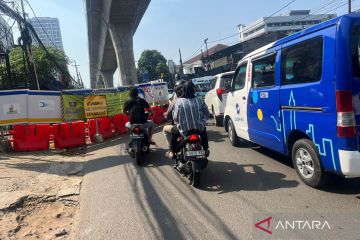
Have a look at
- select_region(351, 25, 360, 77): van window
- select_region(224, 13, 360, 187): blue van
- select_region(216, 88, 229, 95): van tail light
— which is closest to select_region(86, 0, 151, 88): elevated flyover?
select_region(216, 88, 229, 95): van tail light

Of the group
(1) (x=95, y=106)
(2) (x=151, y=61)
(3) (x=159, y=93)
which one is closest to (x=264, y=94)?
(1) (x=95, y=106)

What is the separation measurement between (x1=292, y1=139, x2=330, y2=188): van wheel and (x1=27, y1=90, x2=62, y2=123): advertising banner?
794 cm

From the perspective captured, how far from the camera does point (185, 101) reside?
5730 millimetres

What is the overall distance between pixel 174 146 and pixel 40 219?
98.7 inches

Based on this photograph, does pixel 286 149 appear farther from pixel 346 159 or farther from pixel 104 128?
pixel 104 128

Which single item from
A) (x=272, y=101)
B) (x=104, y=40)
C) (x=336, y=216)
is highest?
(x=104, y=40)

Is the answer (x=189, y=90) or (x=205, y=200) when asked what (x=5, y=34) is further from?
(x=205, y=200)

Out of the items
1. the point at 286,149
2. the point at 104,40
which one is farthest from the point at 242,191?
the point at 104,40

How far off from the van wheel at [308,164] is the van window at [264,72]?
1262 mm

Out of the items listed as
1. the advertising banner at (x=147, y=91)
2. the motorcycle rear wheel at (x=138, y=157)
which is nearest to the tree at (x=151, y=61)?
the advertising banner at (x=147, y=91)

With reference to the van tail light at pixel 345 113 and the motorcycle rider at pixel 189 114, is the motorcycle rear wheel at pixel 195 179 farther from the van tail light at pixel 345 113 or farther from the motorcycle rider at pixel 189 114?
the van tail light at pixel 345 113

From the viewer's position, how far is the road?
13.1 feet

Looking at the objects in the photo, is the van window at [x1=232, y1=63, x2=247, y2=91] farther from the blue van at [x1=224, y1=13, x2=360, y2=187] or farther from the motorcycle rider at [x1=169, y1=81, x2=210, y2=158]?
the motorcycle rider at [x1=169, y1=81, x2=210, y2=158]

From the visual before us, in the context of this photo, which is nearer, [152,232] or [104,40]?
[152,232]
